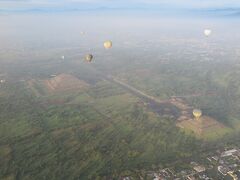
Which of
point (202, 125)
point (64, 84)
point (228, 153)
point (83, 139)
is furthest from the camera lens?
point (64, 84)

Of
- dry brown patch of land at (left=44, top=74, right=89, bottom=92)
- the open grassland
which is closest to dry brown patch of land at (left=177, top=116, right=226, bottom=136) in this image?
the open grassland

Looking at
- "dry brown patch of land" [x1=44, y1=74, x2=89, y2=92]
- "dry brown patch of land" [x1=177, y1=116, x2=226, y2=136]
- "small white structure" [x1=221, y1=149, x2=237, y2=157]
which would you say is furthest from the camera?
"dry brown patch of land" [x1=44, y1=74, x2=89, y2=92]

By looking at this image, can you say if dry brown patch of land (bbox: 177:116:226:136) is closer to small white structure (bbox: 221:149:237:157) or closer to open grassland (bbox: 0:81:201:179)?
open grassland (bbox: 0:81:201:179)

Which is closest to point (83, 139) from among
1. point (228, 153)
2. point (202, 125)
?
point (202, 125)

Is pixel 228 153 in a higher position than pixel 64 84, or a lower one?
higher

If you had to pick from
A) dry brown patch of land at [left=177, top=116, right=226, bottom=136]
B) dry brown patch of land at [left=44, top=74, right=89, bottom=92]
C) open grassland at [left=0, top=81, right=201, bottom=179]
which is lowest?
dry brown patch of land at [left=44, top=74, right=89, bottom=92]

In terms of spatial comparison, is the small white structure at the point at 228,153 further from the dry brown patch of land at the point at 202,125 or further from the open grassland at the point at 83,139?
the dry brown patch of land at the point at 202,125

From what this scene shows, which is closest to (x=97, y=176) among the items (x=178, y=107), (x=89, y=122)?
(x=89, y=122)

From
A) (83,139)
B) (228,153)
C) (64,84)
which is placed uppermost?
(228,153)

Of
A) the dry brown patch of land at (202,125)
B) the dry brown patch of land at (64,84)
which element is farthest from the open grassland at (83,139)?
the dry brown patch of land at (64,84)

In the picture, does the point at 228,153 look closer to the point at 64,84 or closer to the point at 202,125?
the point at 202,125

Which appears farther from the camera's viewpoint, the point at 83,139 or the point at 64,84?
the point at 64,84

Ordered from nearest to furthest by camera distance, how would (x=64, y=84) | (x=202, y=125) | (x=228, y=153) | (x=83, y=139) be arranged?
(x=228, y=153) → (x=83, y=139) → (x=202, y=125) → (x=64, y=84)
